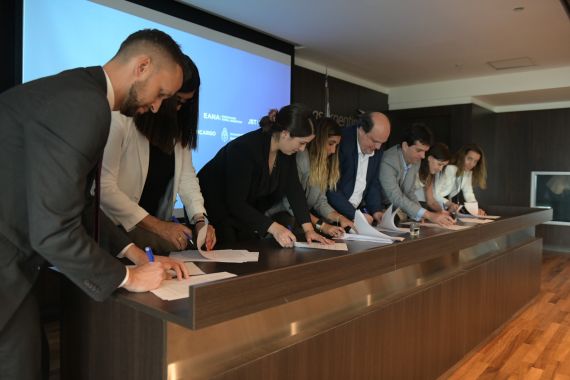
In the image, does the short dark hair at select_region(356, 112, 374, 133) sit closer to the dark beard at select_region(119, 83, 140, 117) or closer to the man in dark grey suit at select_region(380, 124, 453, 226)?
the man in dark grey suit at select_region(380, 124, 453, 226)

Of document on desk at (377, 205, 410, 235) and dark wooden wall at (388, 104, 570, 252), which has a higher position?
dark wooden wall at (388, 104, 570, 252)

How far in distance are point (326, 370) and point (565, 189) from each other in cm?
683

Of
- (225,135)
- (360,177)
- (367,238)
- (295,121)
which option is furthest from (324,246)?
(225,135)

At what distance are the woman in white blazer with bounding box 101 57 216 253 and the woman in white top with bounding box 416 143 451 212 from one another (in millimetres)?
2322

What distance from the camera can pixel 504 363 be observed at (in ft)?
9.06

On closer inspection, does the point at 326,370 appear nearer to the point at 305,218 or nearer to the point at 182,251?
the point at 182,251

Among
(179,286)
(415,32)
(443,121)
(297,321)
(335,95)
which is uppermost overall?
(415,32)

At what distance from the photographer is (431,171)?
12.3 ft

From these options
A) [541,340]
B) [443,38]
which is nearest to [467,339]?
[541,340]

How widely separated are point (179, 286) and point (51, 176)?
1.46 ft

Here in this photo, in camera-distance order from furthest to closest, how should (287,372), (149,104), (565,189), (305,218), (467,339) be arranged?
(565,189) < (467,339) < (305,218) < (287,372) < (149,104)

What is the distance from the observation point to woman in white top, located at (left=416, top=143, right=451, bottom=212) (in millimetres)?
3664

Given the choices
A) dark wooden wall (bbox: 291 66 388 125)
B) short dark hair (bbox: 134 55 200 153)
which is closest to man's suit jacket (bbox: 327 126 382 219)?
short dark hair (bbox: 134 55 200 153)

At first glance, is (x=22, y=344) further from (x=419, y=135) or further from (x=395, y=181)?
(x=419, y=135)
